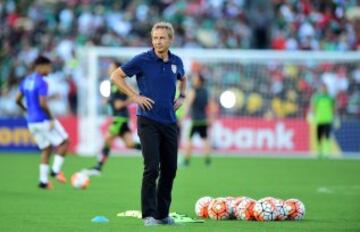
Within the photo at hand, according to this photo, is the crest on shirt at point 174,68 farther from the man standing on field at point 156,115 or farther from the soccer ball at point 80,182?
the soccer ball at point 80,182

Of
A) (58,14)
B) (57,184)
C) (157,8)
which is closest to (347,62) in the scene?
(157,8)

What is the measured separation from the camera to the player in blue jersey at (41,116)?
61.7 feet

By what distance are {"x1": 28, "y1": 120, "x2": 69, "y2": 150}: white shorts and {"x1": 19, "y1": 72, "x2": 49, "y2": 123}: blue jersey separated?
0.12 metres

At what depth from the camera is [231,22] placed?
3816cm

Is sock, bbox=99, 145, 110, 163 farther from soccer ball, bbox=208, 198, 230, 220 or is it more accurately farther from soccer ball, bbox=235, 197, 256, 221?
soccer ball, bbox=235, 197, 256, 221

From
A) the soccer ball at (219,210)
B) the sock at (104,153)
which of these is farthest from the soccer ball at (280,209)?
the sock at (104,153)

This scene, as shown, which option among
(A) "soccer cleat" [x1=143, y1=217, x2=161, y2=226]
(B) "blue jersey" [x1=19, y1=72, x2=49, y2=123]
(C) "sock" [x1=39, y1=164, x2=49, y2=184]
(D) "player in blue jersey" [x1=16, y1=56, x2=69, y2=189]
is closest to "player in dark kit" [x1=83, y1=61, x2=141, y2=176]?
(D) "player in blue jersey" [x1=16, y1=56, x2=69, y2=189]

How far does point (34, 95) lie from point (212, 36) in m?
19.3

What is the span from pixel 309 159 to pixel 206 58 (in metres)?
5.35

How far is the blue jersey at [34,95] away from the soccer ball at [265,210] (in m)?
7.12

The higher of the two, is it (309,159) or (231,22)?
(231,22)

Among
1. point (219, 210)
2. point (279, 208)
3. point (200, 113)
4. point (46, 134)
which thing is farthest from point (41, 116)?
point (200, 113)

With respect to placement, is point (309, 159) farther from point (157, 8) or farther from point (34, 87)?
point (34, 87)

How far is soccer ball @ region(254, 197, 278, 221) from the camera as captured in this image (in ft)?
42.2
